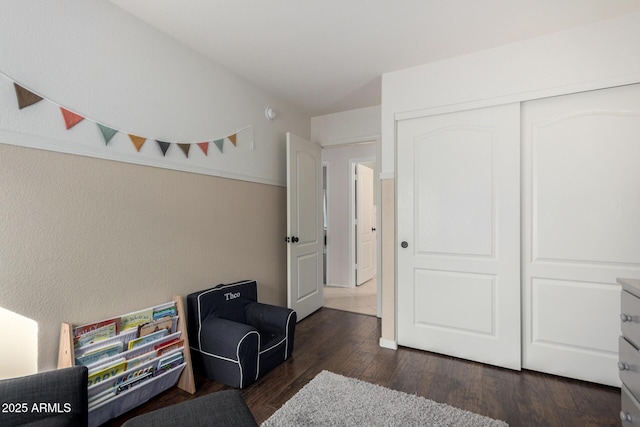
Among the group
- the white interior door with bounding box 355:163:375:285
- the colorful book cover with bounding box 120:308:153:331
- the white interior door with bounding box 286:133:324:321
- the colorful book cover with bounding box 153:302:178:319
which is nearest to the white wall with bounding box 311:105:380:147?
the white interior door with bounding box 286:133:324:321

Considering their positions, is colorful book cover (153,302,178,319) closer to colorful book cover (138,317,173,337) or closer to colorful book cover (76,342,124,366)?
colorful book cover (138,317,173,337)

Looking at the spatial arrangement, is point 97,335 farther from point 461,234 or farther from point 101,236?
point 461,234

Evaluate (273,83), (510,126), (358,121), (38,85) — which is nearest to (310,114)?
(358,121)

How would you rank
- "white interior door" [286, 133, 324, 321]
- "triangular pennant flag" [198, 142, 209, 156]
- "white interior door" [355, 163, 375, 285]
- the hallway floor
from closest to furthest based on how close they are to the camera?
"triangular pennant flag" [198, 142, 209, 156] < "white interior door" [286, 133, 324, 321] < the hallway floor < "white interior door" [355, 163, 375, 285]

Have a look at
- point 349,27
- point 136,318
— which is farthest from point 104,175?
point 349,27

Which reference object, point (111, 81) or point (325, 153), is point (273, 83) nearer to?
point (111, 81)

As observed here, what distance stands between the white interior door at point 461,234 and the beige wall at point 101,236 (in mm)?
1621

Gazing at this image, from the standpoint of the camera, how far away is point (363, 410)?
181cm

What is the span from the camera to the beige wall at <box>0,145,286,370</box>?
1.48m

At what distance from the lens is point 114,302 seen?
1.85m

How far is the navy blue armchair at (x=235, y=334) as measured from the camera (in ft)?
6.73

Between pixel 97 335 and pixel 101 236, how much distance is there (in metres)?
0.56

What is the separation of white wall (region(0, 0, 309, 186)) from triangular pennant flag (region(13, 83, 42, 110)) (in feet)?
0.08

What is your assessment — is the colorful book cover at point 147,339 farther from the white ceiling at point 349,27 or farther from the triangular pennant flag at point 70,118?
the white ceiling at point 349,27
